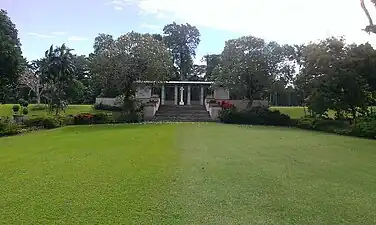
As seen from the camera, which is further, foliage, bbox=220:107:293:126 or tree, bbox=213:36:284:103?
tree, bbox=213:36:284:103

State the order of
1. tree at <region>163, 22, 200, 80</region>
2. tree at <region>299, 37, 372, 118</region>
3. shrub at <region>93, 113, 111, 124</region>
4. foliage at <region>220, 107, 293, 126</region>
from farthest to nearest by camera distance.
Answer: tree at <region>163, 22, 200, 80</region>
shrub at <region>93, 113, 111, 124</region>
foliage at <region>220, 107, 293, 126</region>
tree at <region>299, 37, 372, 118</region>

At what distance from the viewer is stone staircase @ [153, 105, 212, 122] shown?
87.7 ft

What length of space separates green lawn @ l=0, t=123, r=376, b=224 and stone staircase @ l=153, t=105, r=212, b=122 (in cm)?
1656

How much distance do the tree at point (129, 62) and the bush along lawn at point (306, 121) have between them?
5.31 meters

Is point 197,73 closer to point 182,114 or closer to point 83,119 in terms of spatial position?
point 182,114

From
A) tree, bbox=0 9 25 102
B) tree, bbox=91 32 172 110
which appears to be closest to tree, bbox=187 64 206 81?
tree, bbox=91 32 172 110

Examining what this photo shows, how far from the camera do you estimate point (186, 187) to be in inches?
229

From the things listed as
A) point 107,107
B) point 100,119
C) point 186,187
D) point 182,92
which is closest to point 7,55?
point 100,119

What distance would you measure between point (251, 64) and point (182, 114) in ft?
20.2

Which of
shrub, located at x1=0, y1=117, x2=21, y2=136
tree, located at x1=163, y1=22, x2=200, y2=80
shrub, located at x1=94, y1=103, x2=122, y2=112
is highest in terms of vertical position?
tree, located at x1=163, y1=22, x2=200, y2=80

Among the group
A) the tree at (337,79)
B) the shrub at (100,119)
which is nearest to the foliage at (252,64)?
the tree at (337,79)

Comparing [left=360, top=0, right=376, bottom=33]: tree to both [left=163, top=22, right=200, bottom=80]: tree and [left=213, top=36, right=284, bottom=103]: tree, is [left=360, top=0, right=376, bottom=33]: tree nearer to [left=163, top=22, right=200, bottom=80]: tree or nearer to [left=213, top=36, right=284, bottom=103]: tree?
[left=213, top=36, right=284, bottom=103]: tree

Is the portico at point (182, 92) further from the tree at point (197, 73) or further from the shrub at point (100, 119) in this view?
the tree at point (197, 73)

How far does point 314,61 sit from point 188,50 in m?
32.5
